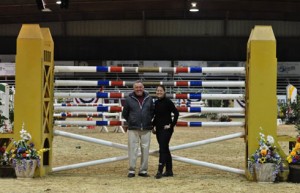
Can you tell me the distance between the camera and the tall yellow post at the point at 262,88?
23.3 feet

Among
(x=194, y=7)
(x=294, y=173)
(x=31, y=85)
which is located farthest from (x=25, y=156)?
(x=194, y=7)

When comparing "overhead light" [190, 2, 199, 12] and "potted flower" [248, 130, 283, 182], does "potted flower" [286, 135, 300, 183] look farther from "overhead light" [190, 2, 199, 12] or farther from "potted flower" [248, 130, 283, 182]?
Answer: "overhead light" [190, 2, 199, 12]

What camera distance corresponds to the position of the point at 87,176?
24.4 ft

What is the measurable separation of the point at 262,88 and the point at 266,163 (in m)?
0.98

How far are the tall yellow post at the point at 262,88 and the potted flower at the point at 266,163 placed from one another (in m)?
0.19

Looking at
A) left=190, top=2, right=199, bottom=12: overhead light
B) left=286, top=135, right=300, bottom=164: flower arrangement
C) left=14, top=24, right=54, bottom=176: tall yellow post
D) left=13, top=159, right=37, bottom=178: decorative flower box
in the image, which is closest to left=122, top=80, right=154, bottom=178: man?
left=14, top=24, right=54, bottom=176: tall yellow post

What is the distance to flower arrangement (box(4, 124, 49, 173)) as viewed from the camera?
704 centimetres

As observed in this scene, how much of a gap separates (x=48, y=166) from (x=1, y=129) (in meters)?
1.31

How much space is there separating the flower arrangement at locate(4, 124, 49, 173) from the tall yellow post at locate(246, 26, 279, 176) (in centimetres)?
275

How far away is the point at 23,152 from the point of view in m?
7.06

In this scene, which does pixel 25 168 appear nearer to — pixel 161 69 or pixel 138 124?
pixel 138 124

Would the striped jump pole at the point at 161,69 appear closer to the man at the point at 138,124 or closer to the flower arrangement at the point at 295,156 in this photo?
the man at the point at 138,124

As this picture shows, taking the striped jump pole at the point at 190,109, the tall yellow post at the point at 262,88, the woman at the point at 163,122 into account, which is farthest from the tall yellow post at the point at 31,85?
the tall yellow post at the point at 262,88

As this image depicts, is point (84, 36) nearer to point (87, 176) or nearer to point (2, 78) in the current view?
point (2, 78)
